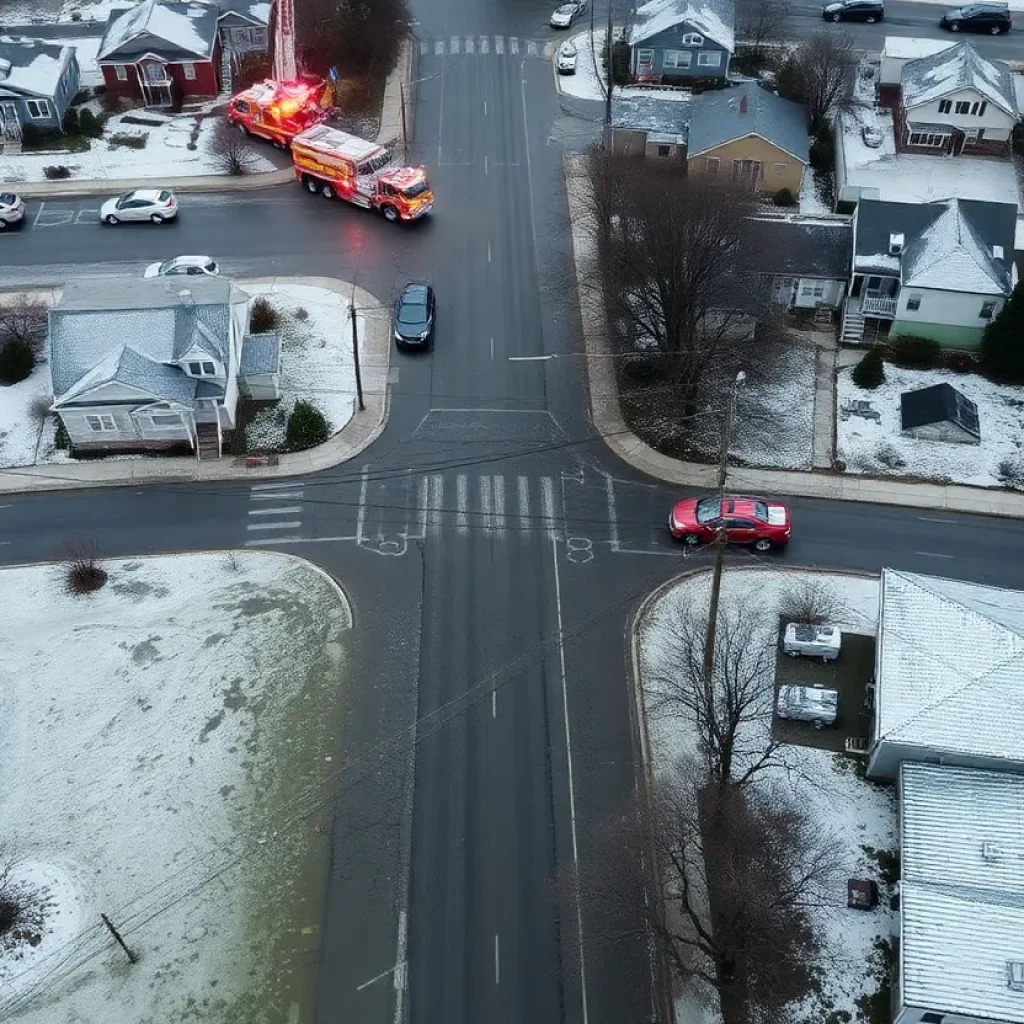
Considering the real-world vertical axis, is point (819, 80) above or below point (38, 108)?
above

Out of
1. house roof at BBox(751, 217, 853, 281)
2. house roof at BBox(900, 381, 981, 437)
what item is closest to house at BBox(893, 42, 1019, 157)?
house roof at BBox(751, 217, 853, 281)

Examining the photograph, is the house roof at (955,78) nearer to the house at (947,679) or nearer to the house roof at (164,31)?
the house at (947,679)

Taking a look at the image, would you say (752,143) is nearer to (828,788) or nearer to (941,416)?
(941,416)

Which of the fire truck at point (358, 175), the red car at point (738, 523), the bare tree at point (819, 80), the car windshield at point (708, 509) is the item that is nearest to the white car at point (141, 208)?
the fire truck at point (358, 175)

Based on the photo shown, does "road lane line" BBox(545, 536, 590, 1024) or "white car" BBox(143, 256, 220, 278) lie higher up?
"white car" BBox(143, 256, 220, 278)

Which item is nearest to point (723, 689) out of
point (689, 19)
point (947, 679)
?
point (947, 679)

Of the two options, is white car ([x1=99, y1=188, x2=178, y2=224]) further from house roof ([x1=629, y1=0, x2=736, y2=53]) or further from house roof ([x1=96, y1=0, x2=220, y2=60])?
house roof ([x1=629, y1=0, x2=736, y2=53])
